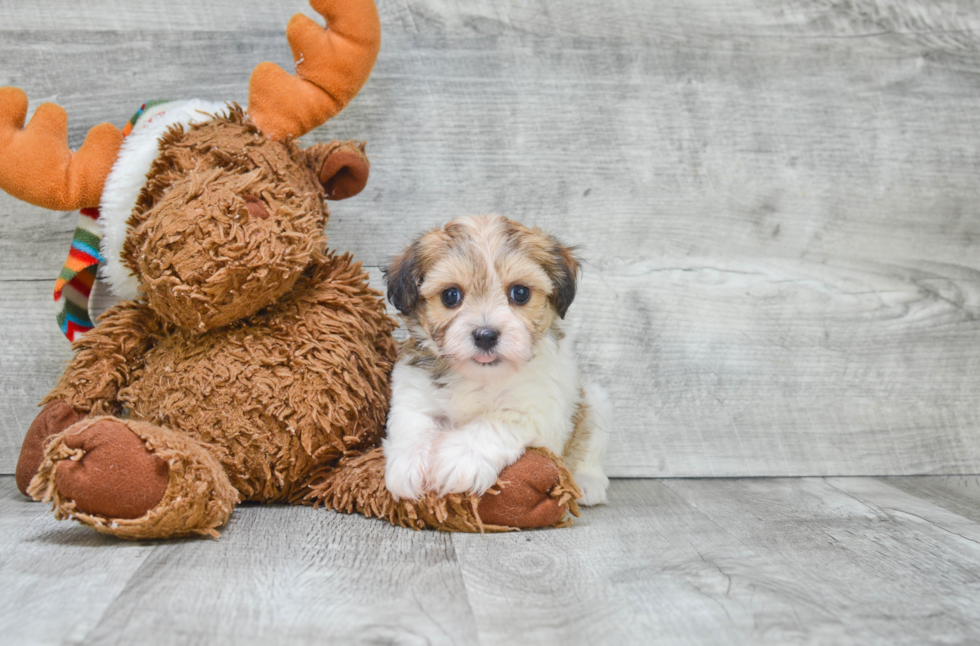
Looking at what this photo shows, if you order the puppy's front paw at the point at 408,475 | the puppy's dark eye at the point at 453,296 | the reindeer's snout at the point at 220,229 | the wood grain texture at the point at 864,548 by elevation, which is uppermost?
the reindeer's snout at the point at 220,229

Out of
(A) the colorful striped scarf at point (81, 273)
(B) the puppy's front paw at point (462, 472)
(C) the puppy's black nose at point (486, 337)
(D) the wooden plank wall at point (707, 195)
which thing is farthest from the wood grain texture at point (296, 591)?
(D) the wooden plank wall at point (707, 195)

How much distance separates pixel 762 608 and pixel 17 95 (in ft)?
7.14

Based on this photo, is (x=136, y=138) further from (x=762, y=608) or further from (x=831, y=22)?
(x=831, y=22)

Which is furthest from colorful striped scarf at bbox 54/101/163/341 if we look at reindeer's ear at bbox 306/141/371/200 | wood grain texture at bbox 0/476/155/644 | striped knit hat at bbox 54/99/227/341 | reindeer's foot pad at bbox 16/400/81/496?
wood grain texture at bbox 0/476/155/644

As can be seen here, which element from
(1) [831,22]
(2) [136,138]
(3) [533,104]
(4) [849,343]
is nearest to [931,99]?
(1) [831,22]

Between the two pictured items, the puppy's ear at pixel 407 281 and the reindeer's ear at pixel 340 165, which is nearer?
the puppy's ear at pixel 407 281

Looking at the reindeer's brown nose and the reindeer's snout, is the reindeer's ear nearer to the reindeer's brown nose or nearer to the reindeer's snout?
the reindeer's snout

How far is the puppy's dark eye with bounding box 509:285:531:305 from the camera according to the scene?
2086mm

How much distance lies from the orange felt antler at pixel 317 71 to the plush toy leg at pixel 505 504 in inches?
39.9

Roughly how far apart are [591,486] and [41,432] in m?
1.52

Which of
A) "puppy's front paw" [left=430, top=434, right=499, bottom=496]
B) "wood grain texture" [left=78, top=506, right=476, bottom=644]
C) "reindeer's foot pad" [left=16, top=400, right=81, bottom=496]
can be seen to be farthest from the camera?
"reindeer's foot pad" [left=16, top=400, right=81, bottom=496]

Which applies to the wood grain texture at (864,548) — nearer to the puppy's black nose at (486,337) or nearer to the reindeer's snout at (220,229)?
the puppy's black nose at (486,337)

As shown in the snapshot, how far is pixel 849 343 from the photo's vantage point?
2.97 metres

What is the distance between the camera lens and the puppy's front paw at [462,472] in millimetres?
1939
